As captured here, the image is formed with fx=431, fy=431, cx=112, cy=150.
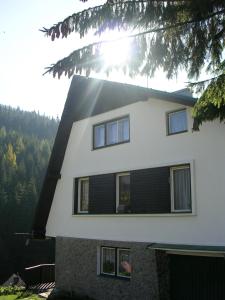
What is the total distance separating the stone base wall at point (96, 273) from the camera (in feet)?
45.2

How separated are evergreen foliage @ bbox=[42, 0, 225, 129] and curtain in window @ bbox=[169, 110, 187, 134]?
683 cm

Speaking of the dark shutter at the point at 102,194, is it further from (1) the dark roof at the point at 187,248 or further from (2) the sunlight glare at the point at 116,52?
(2) the sunlight glare at the point at 116,52

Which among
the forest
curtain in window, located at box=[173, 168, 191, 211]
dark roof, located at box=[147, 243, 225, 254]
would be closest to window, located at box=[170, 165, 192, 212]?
curtain in window, located at box=[173, 168, 191, 211]

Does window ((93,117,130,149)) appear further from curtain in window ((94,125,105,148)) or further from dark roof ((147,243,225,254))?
dark roof ((147,243,225,254))

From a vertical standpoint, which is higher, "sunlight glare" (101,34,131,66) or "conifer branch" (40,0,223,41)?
"conifer branch" (40,0,223,41)

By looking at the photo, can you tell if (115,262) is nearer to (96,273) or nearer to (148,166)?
(96,273)

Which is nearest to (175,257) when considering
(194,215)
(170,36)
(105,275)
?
(194,215)

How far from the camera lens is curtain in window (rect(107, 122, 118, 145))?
1630 centimetres

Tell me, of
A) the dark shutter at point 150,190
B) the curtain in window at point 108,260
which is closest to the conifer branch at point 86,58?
the dark shutter at point 150,190

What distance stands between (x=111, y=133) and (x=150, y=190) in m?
3.35

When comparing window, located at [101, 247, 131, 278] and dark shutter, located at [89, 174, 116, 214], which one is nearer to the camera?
window, located at [101, 247, 131, 278]

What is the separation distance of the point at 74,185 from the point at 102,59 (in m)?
12.1

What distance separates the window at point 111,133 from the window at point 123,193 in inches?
52.0

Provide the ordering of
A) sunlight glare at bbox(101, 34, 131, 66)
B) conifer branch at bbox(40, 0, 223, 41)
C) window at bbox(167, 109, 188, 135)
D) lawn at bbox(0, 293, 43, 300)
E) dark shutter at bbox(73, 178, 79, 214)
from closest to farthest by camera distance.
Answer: conifer branch at bbox(40, 0, 223, 41)
sunlight glare at bbox(101, 34, 131, 66)
window at bbox(167, 109, 188, 135)
dark shutter at bbox(73, 178, 79, 214)
lawn at bbox(0, 293, 43, 300)
